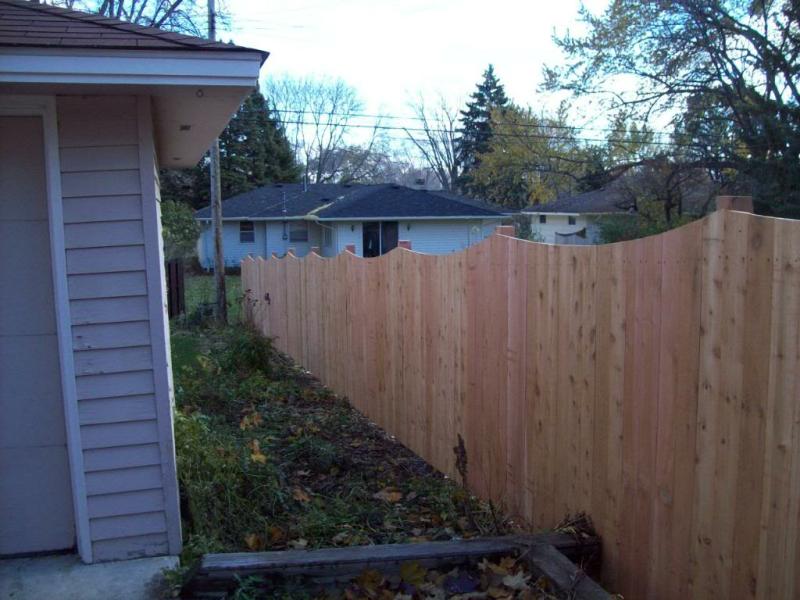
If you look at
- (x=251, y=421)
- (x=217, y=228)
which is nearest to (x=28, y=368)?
(x=251, y=421)

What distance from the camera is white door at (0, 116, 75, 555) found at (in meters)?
3.90

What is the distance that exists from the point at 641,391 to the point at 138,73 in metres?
2.70

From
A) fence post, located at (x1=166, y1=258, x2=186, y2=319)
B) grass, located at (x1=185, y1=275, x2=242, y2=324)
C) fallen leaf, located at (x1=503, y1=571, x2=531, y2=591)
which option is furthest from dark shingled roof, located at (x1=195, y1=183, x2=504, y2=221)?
fallen leaf, located at (x1=503, y1=571, x2=531, y2=591)

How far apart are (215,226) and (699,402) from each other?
16.6 metres

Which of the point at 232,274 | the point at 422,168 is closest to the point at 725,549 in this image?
the point at 232,274

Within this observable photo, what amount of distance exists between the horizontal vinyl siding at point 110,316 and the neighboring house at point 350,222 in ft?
92.1

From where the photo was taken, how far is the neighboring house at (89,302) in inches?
150

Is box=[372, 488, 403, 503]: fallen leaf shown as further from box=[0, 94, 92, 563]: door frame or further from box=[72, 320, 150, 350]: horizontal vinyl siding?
box=[72, 320, 150, 350]: horizontal vinyl siding

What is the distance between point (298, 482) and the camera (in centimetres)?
575

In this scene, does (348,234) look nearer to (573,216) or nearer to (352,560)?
(573,216)

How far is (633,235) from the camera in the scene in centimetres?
2738

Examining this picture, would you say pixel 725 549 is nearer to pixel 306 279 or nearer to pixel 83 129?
pixel 83 129

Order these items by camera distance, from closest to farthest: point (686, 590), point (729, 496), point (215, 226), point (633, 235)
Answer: point (729, 496) < point (686, 590) < point (215, 226) < point (633, 235)

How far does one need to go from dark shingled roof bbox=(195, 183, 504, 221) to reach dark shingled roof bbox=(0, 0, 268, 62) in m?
28.9
